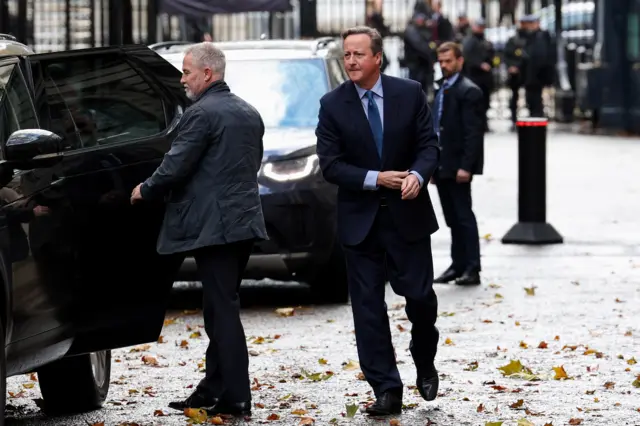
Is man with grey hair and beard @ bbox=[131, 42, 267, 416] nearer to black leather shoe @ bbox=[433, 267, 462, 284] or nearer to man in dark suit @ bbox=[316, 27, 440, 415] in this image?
man in dark suit @ bbox=[316, 27, 440, 415]

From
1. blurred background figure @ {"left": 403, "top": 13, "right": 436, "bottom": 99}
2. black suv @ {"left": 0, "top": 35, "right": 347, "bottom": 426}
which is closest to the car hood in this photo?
black suv @ {"left": 0, "top": 35, "right": 347, "bottom": 426}

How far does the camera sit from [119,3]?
63.5 feet

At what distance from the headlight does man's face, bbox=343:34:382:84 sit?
3.60 metres

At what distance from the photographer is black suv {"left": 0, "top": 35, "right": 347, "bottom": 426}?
21.8 feet

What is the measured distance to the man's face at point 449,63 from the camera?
40.8 ft

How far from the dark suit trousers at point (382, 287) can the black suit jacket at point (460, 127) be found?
489 centimetres

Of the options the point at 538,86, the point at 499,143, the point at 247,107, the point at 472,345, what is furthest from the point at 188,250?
the point at 538,86

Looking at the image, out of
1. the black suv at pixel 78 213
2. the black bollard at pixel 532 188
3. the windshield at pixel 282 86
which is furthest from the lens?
the black bollard at pixel 532 188

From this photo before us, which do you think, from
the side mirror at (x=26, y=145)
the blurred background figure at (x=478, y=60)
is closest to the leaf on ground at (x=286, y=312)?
the side mirror at (x=26, y=145)

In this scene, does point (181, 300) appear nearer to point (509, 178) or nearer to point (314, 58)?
point (314, 58)

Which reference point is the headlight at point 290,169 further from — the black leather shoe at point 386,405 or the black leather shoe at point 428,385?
the black leather shoe at point 386,405

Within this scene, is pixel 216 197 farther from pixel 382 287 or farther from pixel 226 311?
pixel 382 287

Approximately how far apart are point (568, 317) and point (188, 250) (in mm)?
4018

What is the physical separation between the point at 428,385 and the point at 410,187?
989mm
